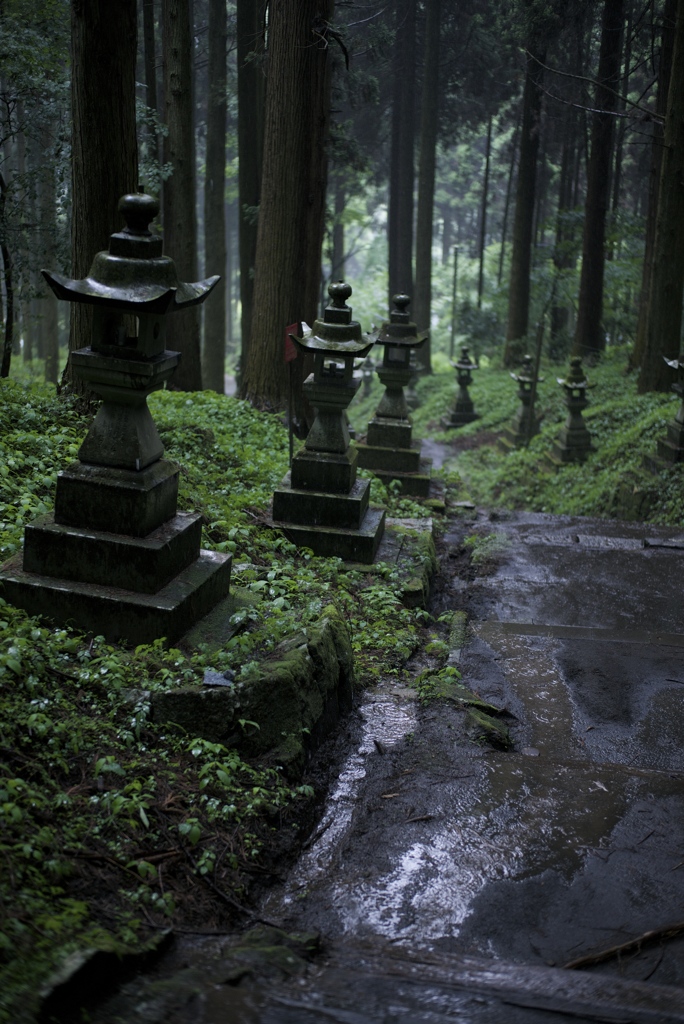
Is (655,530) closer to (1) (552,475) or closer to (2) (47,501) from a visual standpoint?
(1) (552,475)

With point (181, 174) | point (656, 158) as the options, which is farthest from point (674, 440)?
point (656, 158)

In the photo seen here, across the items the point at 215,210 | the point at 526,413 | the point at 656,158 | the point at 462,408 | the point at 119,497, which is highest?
the point at 656,158

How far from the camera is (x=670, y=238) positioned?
49.3ft

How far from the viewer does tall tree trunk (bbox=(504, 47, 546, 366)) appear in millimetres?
22875

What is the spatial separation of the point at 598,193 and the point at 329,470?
15.8m

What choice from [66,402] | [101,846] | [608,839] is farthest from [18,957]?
[66,402]

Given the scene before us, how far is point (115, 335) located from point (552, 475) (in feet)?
40.8

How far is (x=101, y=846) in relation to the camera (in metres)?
3.36

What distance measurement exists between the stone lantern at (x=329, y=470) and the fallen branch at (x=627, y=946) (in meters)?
4.18

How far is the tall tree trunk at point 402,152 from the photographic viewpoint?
2558 centimetres

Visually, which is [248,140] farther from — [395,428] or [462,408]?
[462,408]

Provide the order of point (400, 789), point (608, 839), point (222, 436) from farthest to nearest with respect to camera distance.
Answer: point (222, 436), point (400, 789), point (608, 839)

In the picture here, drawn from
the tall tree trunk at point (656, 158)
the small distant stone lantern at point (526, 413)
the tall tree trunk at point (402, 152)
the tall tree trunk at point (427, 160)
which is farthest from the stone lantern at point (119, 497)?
the tall tree trunk at point (402, 152)

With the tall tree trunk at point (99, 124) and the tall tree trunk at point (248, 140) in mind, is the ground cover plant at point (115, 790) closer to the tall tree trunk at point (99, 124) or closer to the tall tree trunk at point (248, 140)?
the tall tree trunk at point (99, 124)
